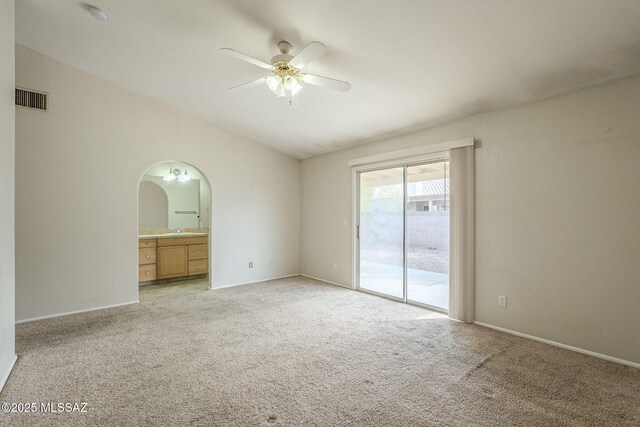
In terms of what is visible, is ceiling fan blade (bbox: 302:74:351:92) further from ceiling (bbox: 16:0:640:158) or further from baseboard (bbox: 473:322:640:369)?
baseboard (bbox: 473:322:640:369)

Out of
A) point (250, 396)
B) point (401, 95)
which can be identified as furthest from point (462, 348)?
point (401, 95)

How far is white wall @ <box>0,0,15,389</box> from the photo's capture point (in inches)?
85.1

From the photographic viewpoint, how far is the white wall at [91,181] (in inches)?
136

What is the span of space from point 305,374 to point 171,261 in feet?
13.2

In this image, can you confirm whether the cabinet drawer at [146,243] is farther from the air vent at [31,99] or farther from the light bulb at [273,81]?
the light bulb at [273,81]

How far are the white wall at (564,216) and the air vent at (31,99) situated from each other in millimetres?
4926

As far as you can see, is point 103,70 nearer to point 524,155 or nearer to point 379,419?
point 379,419

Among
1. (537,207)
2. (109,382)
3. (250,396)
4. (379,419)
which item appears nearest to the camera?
(379,419)

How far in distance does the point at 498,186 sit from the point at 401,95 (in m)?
1.48

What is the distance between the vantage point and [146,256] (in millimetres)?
5113

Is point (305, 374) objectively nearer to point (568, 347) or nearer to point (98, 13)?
point (568, 347)

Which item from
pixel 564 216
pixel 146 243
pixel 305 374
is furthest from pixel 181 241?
pixel 564 216

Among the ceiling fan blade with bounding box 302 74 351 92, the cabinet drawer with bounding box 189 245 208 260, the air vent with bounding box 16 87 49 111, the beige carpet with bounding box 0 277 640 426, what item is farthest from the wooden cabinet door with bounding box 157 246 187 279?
the ceiling fan blade with bounding box 302 74 351 92

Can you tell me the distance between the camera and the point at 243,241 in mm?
5293
